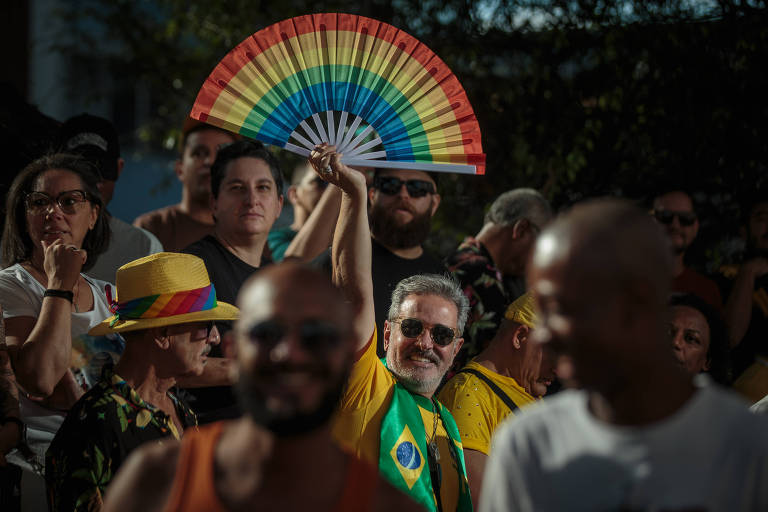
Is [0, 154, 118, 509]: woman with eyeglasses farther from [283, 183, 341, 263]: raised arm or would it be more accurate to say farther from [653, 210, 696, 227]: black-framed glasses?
[653, 210, 696, 227]: black-framed glasses

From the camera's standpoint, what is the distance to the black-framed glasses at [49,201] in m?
3.57

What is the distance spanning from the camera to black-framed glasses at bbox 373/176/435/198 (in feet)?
15.1

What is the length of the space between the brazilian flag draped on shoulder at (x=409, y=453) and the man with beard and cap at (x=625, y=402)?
1377 mm

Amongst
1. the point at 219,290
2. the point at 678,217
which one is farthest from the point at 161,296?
the point at 678,217

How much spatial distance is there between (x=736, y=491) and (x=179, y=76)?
6.99m

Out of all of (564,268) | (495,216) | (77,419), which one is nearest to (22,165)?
(77,419)

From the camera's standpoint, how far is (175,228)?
518cm

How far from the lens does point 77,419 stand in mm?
2621

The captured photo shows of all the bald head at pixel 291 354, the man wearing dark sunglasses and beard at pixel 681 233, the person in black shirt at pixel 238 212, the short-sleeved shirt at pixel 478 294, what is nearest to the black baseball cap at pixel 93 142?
the person in black shirt at pixel 238 212

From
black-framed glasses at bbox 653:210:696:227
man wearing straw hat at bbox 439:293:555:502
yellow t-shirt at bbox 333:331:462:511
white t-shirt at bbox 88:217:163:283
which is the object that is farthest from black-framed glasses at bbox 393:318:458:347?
black-framed glasses at bbox 653:210:696:227

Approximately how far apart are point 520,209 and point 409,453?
7.83 feet

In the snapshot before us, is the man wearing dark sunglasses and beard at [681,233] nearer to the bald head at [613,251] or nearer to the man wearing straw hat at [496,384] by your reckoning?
the man wearing straw hat at [496,384]

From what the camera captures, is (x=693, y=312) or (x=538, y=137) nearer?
(x=693, y=312)

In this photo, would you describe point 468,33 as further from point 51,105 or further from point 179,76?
point 51,105
